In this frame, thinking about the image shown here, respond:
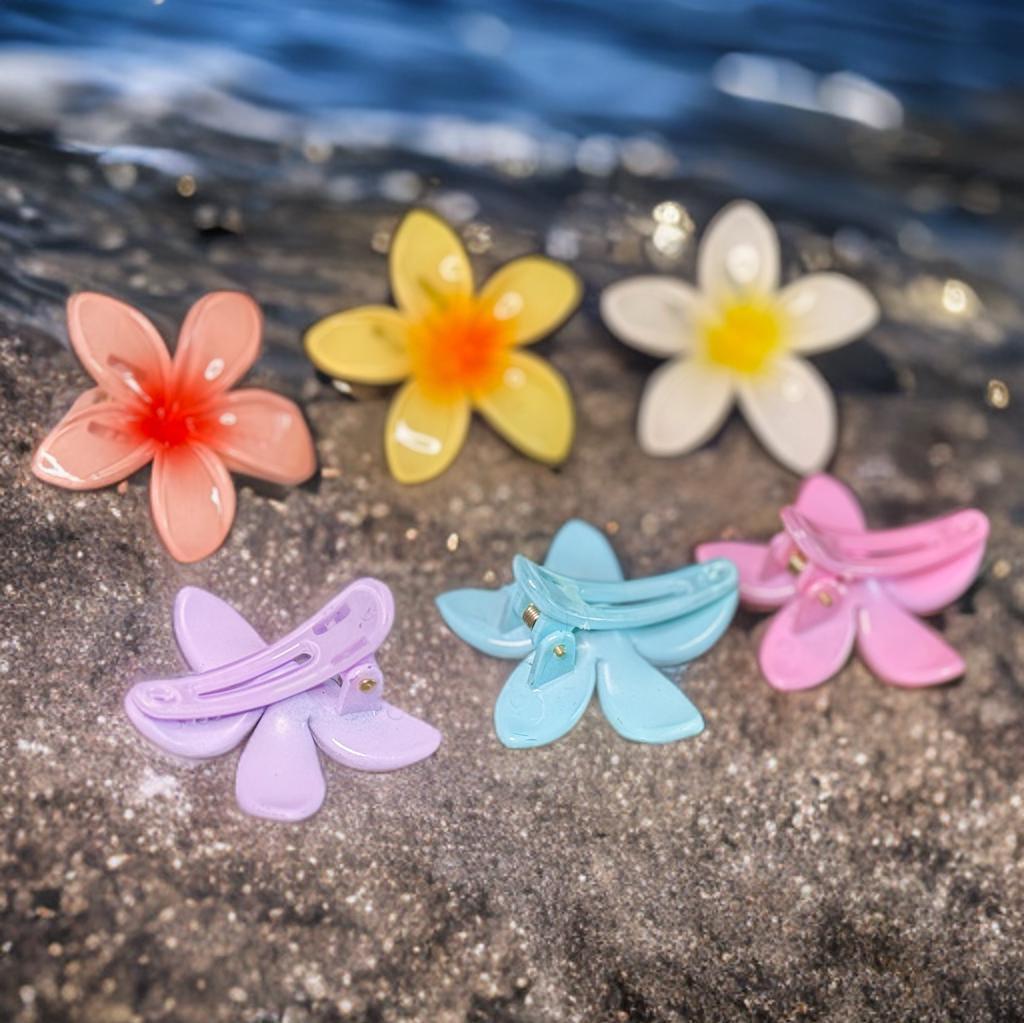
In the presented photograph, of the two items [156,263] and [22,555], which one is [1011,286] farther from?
[22,555]

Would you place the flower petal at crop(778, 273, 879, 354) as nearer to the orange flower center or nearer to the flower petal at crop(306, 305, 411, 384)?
the flower petal at crop(306, 305, 411, 384)

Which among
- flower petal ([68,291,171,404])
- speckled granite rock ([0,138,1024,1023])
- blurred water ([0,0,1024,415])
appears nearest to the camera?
speckled granite rock ([0,138,1024,1023])

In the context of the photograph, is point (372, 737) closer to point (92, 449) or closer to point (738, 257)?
point (92, 449)

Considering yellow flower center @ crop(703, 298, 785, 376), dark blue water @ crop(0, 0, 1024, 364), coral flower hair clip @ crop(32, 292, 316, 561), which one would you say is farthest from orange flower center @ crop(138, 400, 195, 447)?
yellow flower center @ crop(703, 298, 785, 376)

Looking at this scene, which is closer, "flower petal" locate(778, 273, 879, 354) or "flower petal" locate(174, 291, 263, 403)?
"flower petal" locate(174, 291, 263, 403)

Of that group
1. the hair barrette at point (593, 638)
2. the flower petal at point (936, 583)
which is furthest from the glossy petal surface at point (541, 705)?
the flower petal at point (936, 583)

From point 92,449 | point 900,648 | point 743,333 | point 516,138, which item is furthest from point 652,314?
point 92,449
